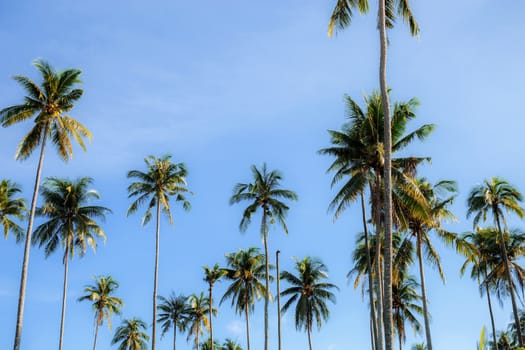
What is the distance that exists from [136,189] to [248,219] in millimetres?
8451

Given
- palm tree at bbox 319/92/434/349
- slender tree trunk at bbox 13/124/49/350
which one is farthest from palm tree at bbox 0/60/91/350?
palm tree at bbox 319/92/434/349

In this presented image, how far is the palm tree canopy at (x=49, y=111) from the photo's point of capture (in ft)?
96.0

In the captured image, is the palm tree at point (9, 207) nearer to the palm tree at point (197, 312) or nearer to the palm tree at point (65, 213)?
the palm tree at point (65, 213)

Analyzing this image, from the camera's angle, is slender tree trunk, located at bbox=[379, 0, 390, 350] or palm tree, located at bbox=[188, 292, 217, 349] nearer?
slender tree trunk, located at bbox=[379, 0, 390, 350]

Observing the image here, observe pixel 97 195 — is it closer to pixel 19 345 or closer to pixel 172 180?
pixel 172 180

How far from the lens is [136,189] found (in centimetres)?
3856

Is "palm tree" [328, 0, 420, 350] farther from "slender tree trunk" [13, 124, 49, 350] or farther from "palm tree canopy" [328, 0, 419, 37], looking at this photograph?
"slender tree trunk" [13, 124, 49, 350]

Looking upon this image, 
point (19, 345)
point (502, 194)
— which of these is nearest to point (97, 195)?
point (19, 345)

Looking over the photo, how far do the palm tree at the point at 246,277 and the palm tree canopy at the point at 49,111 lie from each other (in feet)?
73.5

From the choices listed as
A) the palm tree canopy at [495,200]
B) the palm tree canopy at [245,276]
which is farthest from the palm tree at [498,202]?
the palm tree canopy at [245,276]

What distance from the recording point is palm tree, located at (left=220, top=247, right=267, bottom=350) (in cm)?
4897

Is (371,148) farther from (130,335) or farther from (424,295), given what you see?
(130,335)

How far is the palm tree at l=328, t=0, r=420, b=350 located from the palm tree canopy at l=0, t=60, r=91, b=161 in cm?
1632

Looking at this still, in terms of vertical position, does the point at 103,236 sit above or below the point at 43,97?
below
